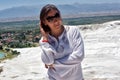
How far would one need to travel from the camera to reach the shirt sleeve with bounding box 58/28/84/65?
2.99 metres

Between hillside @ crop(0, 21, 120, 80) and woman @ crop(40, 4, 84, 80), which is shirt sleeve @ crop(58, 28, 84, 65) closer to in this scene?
woman @ crop(40, 4, 84, 80)

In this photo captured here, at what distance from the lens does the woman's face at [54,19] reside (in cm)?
301

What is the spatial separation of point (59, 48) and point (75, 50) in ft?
0.42

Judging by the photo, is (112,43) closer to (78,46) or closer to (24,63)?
(24,63)

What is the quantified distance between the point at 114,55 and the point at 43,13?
7.18 ft

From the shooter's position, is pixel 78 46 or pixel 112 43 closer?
pixel 78 46

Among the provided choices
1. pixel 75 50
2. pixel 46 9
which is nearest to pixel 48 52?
pixel 75 50

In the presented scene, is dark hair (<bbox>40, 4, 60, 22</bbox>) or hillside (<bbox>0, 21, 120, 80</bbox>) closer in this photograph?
dark hair (<bbox>40, 4, 60, 22</bbox>)

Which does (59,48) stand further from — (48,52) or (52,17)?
(52,17)

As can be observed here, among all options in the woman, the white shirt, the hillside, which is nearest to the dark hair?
the woman

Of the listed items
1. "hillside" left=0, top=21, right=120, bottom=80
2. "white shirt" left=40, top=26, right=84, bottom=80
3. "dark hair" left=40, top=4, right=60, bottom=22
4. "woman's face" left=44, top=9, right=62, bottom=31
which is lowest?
"hillside" left=0, top=21, right=120, bottom=80

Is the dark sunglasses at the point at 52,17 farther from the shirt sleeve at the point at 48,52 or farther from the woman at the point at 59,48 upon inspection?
the shirt sleeve at the point at 48,52

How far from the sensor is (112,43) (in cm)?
560

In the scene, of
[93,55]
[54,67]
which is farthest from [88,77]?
[54,67]
